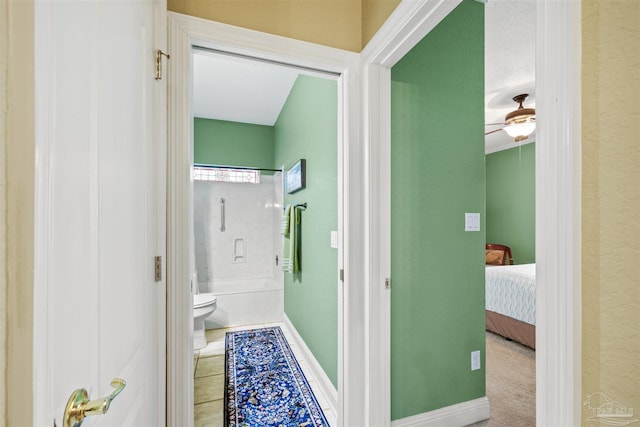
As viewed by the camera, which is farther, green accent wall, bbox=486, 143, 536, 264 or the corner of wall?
green accent wall, bbox=486, 143, 536, 264

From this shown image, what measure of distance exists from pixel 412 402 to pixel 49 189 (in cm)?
196

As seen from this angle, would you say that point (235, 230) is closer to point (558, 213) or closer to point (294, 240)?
point (294, 240)

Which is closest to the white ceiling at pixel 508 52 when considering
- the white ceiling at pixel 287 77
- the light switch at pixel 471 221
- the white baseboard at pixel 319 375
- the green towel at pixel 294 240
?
the white ceiling at pixel 287 77

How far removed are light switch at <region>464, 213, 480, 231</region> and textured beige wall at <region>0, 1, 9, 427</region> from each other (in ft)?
6.50

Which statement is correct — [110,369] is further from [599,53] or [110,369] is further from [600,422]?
[599,53]

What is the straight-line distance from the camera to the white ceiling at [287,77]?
214 cm

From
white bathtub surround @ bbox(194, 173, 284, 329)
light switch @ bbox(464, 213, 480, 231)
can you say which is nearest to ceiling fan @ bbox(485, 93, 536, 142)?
light switch @ bbox(464, 213, 480, 231)

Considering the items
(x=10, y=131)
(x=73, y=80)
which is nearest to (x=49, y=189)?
(x=10, y=131)

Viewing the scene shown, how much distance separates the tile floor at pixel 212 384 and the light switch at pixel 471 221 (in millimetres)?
1491

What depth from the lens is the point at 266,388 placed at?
7.07 ft

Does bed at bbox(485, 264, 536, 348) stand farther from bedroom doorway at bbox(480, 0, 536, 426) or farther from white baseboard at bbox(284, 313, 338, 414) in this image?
white baseboard at bbox(284, 313, 338, 414)

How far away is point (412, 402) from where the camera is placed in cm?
171

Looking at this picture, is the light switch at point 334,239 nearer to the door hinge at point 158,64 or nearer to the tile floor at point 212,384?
the tile floor at point 212,384

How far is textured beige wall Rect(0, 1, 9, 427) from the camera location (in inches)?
12.0
